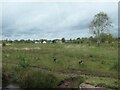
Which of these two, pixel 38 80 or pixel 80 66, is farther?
pixel 80 66

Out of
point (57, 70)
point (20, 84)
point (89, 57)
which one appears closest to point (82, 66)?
point (57, 70)

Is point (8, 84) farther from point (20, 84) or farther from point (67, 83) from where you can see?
point (67, 83)

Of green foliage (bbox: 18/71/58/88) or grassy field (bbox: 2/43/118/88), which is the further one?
grassy field (bbox: 2/43/118/88)

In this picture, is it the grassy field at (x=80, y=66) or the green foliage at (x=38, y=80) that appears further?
the grassy field at (x=80, y=66)

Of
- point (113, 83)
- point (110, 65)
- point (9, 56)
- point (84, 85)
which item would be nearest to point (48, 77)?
point (84, 85)

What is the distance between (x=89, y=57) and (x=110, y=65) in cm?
475

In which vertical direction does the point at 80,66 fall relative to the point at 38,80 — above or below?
above

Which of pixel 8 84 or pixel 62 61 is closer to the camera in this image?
pixel 8 84

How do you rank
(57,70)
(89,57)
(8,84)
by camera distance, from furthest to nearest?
(89,57) → (57,70) → (8,84)

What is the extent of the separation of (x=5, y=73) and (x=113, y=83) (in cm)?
906

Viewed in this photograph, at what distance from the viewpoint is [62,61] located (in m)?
26.9

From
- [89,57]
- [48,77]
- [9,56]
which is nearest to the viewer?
[48,77]

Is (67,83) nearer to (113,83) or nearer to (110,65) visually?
(113,83)

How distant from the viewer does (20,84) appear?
2180cm
